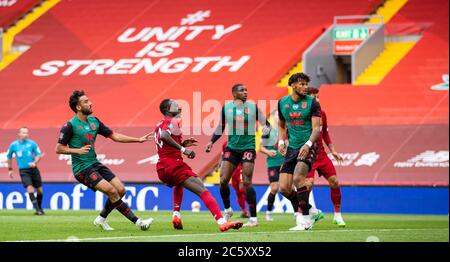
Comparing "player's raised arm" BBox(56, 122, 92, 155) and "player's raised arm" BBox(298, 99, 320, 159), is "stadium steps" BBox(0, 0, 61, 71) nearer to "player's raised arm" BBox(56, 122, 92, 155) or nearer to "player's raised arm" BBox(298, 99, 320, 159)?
"player's raised arm" BBox(56, 122, 92, 155)

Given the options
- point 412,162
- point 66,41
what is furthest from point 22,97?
point 412,162

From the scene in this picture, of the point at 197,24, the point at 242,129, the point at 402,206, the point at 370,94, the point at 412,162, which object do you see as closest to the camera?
the point at 242,129

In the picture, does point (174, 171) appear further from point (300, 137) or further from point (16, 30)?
point (16, 30)

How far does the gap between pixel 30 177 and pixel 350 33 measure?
1333cm

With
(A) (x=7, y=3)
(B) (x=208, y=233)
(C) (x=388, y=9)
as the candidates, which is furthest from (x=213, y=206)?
(A) (x=7, y=3)

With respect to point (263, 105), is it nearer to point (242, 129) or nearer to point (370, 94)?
point (370, 94)

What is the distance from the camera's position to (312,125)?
49.8ft

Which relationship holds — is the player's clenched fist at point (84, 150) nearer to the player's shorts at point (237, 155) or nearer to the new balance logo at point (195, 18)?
the player's shorts at point (237, 155)

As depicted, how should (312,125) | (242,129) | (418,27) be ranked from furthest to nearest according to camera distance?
(418,27)
(242,129)
(312,125)

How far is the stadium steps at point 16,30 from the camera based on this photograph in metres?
37.2

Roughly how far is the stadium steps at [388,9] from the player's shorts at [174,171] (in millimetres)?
20264

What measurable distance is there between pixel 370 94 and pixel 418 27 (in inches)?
157

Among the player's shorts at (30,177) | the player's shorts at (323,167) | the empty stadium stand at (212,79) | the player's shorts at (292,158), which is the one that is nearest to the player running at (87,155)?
the player's shorts at (292,158)

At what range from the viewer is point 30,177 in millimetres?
23344
